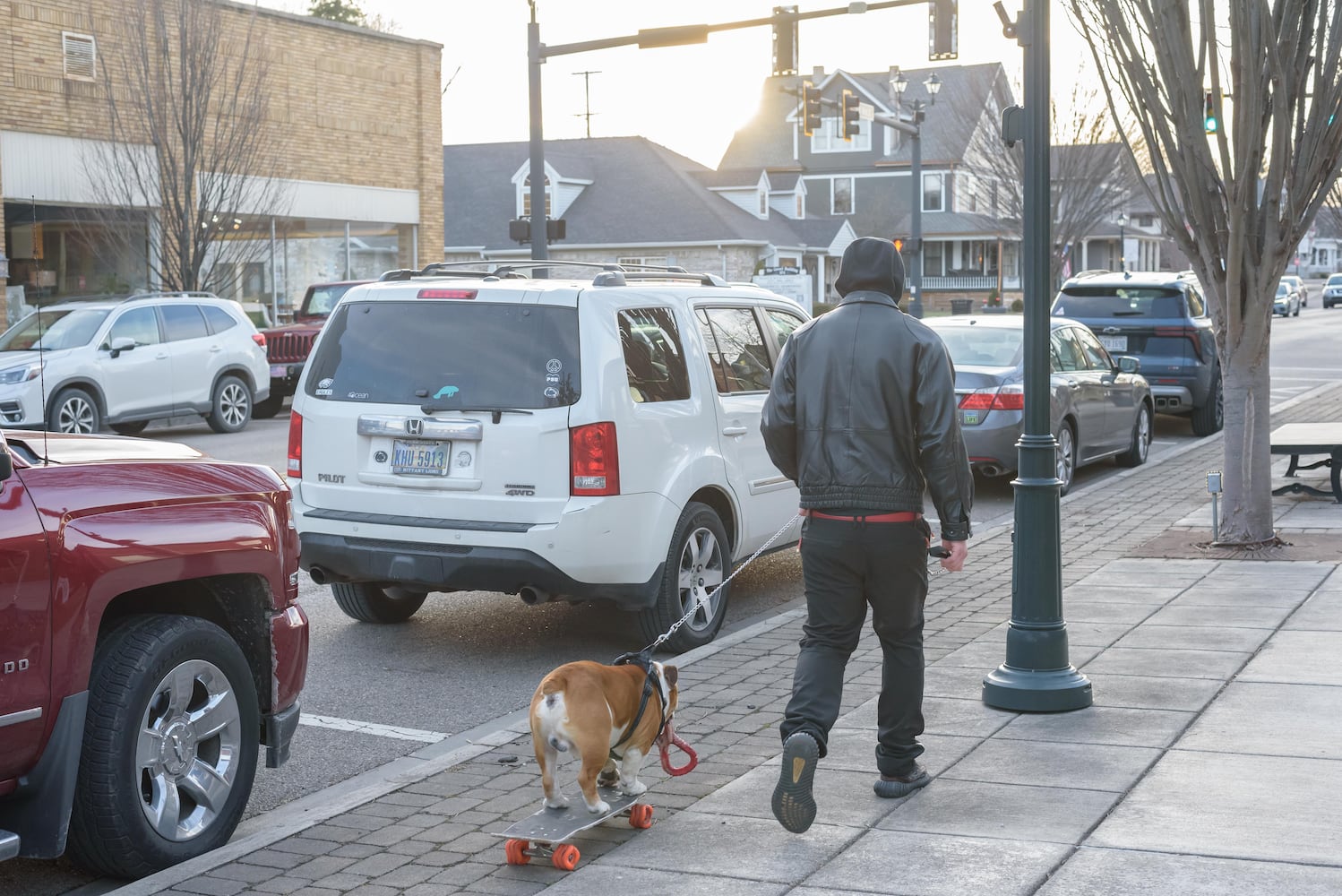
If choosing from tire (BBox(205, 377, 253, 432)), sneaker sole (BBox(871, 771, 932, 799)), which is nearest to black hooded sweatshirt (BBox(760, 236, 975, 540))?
sneaker sole (BBox(871, 771, 932, 799))

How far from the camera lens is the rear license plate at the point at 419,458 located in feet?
24.9

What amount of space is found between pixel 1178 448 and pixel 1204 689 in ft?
38.9

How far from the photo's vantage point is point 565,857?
15.5ft

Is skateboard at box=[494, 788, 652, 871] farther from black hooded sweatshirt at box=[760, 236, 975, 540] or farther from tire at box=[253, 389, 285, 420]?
tire at box=[253, 389, 285, 420]

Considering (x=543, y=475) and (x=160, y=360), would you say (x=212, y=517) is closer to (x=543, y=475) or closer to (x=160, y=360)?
(x=543, y=475)

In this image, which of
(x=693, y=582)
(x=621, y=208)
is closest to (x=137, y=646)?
(x=693, y=582)

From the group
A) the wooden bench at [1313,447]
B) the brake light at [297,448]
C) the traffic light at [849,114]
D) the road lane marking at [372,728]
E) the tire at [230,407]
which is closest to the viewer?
the road lane marking at [372,728]

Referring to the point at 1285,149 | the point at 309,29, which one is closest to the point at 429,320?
the point at 1285,149

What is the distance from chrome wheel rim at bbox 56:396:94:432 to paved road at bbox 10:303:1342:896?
363 inches

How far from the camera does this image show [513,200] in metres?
56.4

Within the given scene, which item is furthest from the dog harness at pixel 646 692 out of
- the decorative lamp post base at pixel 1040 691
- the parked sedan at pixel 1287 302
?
the parked sedan at pixel 1287 302

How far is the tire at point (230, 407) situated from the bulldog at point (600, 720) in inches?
654

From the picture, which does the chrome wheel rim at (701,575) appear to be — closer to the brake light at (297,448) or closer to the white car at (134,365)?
the brake light at (297,448)

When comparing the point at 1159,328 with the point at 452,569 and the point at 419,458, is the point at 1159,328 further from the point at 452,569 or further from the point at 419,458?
the point at 452,569
